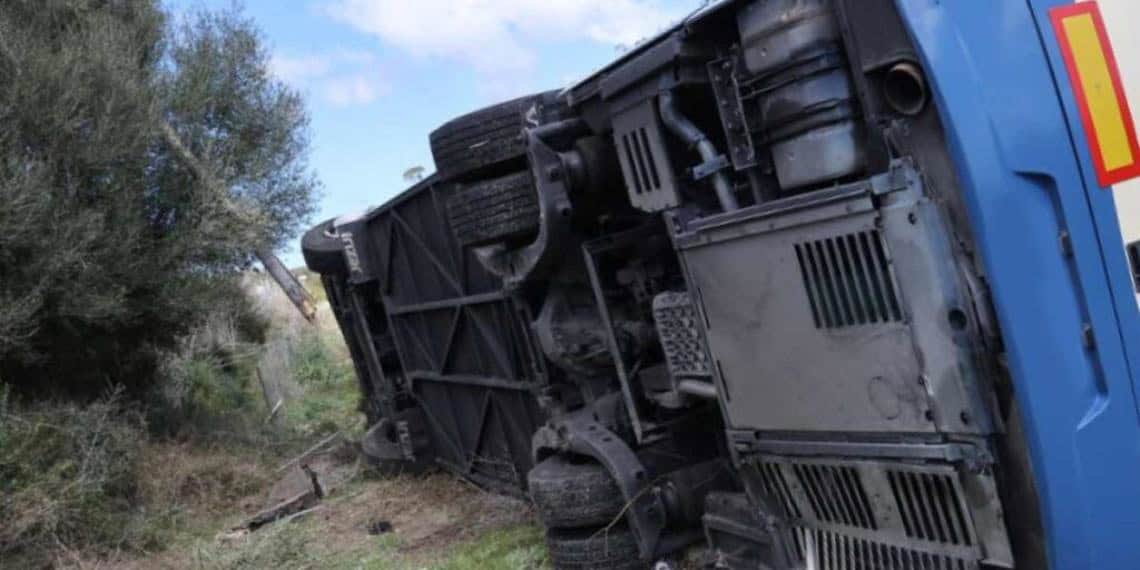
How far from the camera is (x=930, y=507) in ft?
8.95

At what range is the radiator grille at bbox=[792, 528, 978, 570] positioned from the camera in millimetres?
2756

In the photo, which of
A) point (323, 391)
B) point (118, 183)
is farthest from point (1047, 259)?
point (323, 391)

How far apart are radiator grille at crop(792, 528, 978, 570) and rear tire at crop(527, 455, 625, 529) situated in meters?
1.25

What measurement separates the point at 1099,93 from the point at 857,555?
1402 millimetres

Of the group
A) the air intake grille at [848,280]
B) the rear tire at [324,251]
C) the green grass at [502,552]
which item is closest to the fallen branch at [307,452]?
the rear tire at [324,251]

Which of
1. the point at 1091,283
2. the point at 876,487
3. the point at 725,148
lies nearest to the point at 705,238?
the point at 725,148

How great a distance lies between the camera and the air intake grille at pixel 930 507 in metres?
2.66

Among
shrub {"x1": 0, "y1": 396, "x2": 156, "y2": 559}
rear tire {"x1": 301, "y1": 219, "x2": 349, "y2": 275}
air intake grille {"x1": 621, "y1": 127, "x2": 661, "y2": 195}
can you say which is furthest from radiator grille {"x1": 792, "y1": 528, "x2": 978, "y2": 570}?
rear tire {"x1": 301, "y1": 219, "x2": 349, "y2": 275}

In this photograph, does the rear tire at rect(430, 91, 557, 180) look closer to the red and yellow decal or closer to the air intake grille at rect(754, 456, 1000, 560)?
the air intake grille at rect(754, 456, 1000, 560)

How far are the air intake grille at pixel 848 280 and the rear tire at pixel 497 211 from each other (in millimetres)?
1652

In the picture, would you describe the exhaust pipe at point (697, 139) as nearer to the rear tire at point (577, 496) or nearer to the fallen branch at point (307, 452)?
the rear tire at point (577, 496)

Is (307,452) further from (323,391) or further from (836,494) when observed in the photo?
(836,494)

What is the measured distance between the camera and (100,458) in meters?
7.95

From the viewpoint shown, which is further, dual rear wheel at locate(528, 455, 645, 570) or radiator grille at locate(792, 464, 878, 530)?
dual rear wheel at locate(528, 455, 645, 570)
